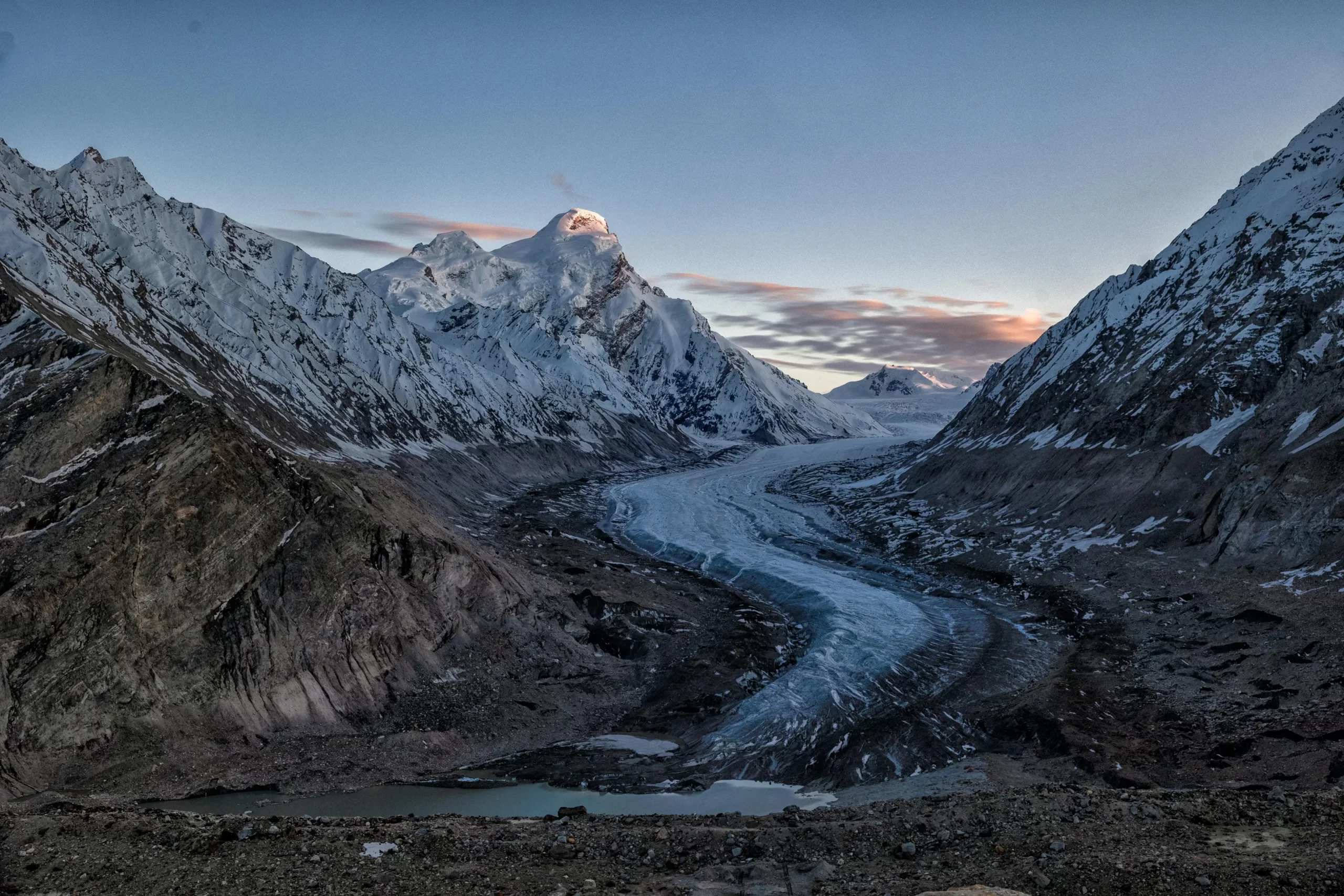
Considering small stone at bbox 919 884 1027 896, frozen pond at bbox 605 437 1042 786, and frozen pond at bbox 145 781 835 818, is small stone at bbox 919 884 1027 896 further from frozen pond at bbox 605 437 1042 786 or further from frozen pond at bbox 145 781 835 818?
frozen pond at bbox 605 437 1042 786

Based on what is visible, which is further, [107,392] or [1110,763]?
[107,392]

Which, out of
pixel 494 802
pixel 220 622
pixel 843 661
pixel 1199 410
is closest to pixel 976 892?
pixel 494 802

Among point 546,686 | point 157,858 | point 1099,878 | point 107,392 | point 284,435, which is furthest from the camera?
point 284,435

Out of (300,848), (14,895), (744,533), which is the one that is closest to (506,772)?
(300,848)

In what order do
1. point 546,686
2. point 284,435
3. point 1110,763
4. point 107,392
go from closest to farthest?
point 1110,763 < point 107,392 < point 546,686 < point 284,435

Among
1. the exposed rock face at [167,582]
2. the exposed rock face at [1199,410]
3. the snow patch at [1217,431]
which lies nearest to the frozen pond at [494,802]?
the exposed rock face at [167,582]

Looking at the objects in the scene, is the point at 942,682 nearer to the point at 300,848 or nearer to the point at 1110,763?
the point at 1110,763

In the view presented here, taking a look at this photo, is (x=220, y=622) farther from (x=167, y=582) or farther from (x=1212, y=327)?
(x=1212, y=327)
